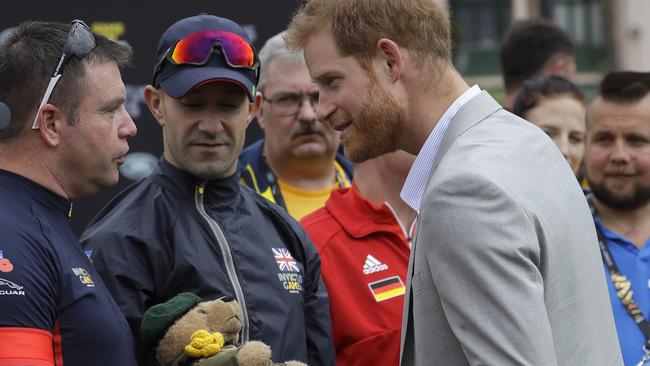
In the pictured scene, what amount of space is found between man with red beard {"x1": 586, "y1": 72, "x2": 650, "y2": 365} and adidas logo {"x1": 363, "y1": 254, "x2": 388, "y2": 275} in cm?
110

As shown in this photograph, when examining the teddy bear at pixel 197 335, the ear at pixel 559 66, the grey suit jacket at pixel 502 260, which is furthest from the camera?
the ear at pixel 559 66

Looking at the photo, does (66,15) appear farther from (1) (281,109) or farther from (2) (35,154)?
(2) (35,154)

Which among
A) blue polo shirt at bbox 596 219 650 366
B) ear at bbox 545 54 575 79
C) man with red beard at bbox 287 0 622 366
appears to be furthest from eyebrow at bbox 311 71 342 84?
ear at bbox 545 54 575 79

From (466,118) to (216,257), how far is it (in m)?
1.06

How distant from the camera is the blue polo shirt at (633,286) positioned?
475 centimetres

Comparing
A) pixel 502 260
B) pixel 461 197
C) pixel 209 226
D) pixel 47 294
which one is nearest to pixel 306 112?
pixel 209 226

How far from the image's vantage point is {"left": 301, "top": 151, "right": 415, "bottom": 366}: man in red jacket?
14.1 feet

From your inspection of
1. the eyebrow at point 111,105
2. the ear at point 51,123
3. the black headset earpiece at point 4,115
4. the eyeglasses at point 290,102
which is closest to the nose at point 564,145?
the eyeglasses at point 290,102

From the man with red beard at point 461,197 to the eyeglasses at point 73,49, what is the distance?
65 centimetres

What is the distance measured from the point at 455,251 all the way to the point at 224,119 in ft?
4.82

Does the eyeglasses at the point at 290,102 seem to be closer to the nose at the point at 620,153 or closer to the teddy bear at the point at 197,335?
the nose at the point at 620,153

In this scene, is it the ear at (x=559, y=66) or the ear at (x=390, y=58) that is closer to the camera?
the ear at (x=390, y=58)

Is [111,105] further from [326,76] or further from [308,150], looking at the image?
[308,150]

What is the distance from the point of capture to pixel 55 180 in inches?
133
